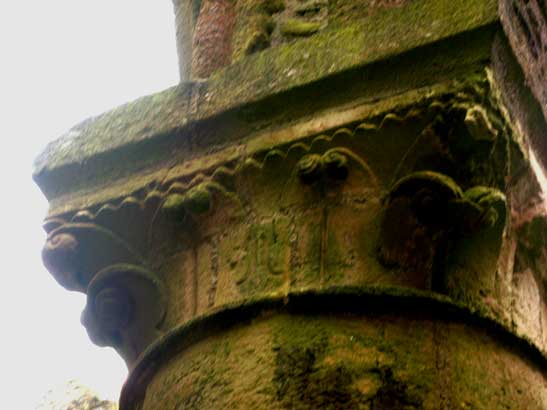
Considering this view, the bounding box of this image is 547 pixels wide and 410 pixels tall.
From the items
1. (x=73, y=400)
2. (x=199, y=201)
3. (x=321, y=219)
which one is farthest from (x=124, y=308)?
(x=73, y=400)

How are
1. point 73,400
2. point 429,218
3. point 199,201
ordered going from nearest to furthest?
point 429,218 → point 199,201 → point 73,400

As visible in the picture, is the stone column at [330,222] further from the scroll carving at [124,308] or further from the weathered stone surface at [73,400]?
the weathered stone surface at [73,400]

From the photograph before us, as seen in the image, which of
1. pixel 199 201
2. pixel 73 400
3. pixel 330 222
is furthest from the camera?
pixel 73 400

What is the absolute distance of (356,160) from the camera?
9.32 ft

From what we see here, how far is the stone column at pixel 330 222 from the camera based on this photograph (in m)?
2.59

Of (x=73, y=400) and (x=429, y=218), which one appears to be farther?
(x=73, y=400)

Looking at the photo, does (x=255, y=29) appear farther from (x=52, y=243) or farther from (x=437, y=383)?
(x=437, y=383)

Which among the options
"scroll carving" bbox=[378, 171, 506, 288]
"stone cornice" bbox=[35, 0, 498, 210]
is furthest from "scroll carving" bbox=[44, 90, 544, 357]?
"stone cornice" bbox=[35, 0, 498, 210]

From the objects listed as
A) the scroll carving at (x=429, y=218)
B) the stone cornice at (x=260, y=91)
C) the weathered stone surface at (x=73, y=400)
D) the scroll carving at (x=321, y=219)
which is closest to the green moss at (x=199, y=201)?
the scroll carving at (x=321, y=219)

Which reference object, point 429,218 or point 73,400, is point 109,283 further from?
point 73,400

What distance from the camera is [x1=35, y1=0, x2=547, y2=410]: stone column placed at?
2.59 m

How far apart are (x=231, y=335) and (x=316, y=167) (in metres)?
0.44

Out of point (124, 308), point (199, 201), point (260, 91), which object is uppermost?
point (260, 91)

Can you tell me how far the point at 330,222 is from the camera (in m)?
2.81
